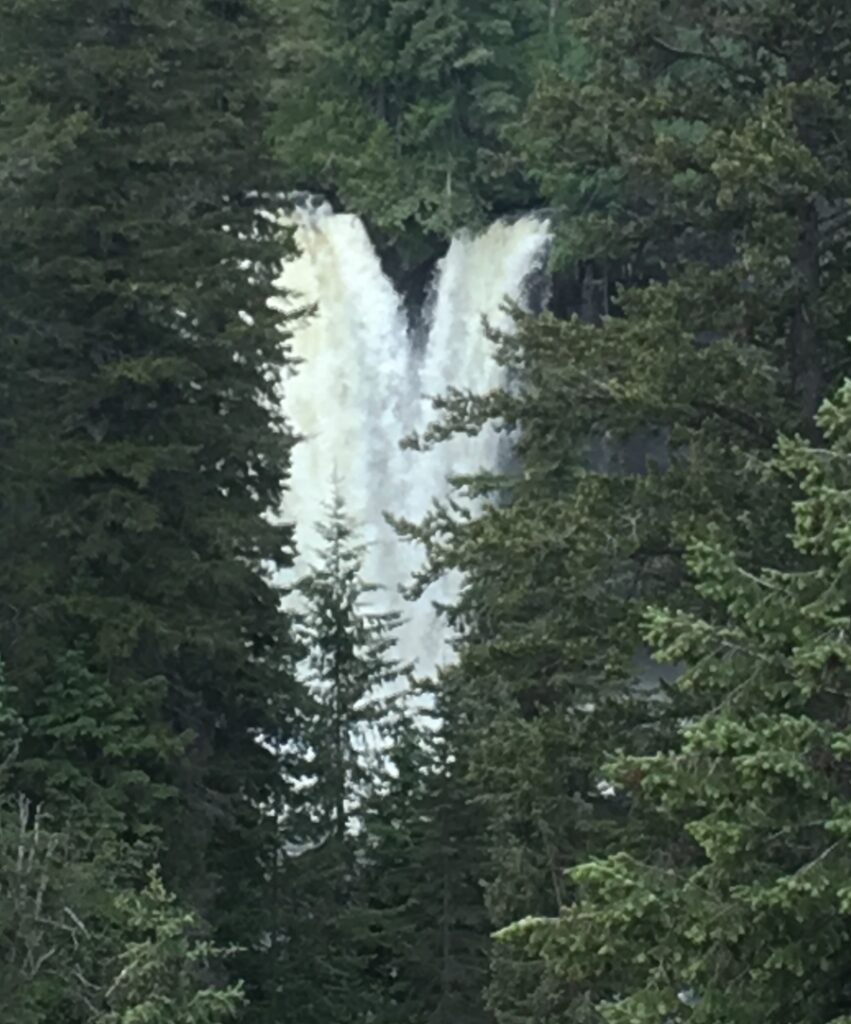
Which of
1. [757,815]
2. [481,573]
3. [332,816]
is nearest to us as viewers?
[757,815]

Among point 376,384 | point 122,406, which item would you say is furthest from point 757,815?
point 376,384

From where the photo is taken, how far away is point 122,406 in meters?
13.4

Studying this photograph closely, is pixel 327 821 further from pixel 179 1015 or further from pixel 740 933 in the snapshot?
pixel 740 933

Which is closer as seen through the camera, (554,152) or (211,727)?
(554,152)

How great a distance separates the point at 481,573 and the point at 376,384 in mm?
16607

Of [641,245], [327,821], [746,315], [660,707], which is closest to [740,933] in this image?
[660,707]

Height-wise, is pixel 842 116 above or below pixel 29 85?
below

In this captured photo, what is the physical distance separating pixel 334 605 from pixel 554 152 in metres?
9.52

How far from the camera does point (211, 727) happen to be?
1549cm

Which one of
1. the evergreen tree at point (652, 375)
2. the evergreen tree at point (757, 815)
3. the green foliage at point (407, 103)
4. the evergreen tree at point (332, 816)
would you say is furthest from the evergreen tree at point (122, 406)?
the green foliage at point (407, 103)

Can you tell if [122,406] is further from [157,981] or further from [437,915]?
[437,915]

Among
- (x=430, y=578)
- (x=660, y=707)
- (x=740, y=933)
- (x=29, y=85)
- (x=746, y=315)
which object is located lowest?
(x=740, y=933)

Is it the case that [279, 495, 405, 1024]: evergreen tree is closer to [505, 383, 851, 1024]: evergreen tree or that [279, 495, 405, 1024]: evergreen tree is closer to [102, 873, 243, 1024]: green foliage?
[102, 873, 243, 1024]: green foliage

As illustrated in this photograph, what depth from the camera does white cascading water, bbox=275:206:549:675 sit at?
27.4m
